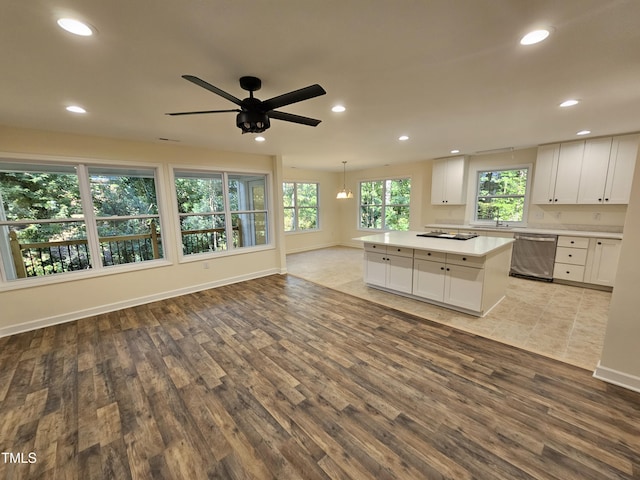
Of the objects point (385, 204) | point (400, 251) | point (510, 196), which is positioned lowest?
point (400, 251)

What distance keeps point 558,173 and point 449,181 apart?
1810mm

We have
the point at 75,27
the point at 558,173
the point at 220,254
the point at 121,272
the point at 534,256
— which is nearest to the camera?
the point at 75,27

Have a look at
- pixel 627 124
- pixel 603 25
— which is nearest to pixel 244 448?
pixel 603 25

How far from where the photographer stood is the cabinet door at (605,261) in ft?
13.0

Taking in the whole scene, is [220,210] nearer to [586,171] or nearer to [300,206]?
[300,206]

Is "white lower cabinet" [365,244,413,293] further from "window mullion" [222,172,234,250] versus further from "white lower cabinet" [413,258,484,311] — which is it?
"window mullion" [222,172,234,250]

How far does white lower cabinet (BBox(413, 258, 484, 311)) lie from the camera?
320cm

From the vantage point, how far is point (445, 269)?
344 centimetres

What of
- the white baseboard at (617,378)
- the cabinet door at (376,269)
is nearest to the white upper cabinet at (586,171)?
the white baseboard at (617,378)

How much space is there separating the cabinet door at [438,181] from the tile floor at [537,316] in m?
2.24

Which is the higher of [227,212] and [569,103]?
[569,103]

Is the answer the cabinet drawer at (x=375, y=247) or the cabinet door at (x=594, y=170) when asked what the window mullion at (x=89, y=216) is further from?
the cabinet door at (x=594, y=170)

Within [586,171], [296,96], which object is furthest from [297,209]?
[586,171]

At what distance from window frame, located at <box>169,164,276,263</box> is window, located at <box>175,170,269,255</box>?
19mm
